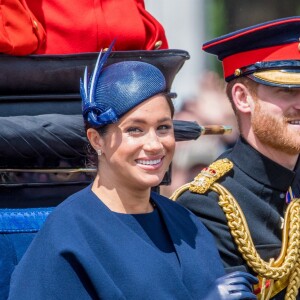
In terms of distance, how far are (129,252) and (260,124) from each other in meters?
0.82

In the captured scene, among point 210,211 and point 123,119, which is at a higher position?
point 123,119

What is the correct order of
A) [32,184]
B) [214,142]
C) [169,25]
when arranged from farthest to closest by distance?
[169,25], [214,142], [32,184]

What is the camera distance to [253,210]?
3.68 m

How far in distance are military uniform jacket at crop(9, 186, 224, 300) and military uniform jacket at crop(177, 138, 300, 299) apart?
15.0 inches

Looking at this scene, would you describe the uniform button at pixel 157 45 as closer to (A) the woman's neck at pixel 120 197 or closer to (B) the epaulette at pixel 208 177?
(B) the epaulette at pixel 208 177

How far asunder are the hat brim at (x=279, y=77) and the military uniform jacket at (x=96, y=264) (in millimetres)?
699

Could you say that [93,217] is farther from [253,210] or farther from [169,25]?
[169,25]

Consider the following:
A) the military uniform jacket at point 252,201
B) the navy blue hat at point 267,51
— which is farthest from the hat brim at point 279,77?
the military uniform jacket at point 252,201

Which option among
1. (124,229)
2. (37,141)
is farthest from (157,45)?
(124,229)

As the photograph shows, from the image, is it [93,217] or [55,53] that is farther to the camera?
[55,53]

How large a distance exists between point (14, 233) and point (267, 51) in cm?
107

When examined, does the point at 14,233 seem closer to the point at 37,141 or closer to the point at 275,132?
the point at 37,141

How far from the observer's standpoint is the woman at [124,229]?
116 inches

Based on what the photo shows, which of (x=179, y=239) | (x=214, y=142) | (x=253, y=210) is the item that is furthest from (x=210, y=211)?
(x=214, y=142)
